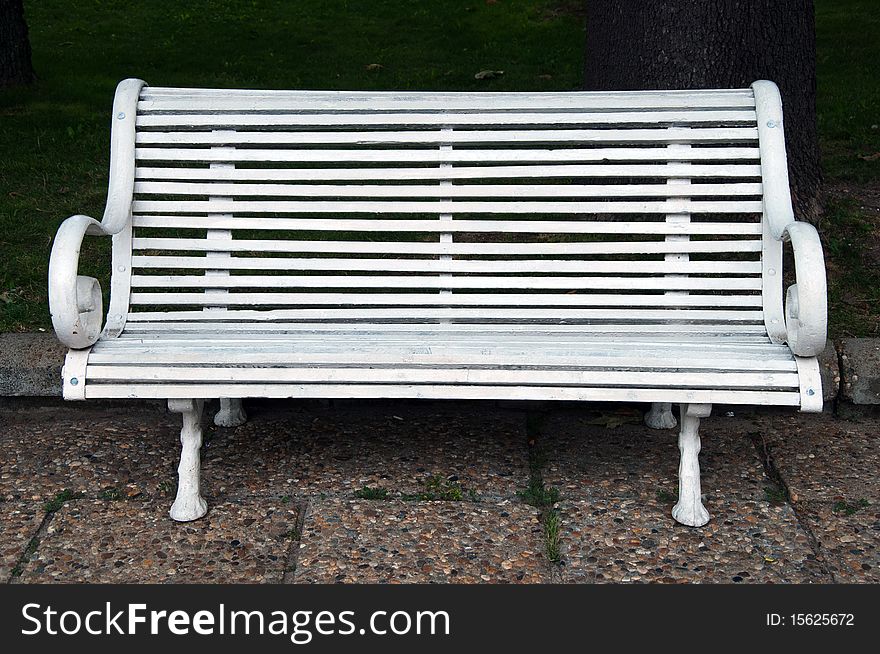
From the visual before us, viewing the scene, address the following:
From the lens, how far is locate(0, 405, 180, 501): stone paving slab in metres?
3.37

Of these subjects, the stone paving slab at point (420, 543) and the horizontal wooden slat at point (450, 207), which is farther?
the horizontal wooden slat at point (450, 207)

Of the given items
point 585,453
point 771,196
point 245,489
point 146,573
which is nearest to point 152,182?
point 245,489

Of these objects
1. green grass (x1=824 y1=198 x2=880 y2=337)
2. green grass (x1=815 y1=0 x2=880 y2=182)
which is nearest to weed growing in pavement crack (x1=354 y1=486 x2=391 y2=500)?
green grass (x1=824 y1=198 x2=880 y2=337)

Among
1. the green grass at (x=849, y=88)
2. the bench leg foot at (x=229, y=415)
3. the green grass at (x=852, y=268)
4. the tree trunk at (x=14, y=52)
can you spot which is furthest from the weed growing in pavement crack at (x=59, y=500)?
the tree trunk at (x=14, y=52)

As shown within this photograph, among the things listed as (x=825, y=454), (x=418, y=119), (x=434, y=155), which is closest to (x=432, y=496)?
(x=434, y=155)

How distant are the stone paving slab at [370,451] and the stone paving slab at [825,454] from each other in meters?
0.83

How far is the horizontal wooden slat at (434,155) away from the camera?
338cm

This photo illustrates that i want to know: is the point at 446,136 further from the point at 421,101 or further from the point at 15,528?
the point at 15,528

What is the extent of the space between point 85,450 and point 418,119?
1516mm

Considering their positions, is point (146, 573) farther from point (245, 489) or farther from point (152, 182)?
point (152, 182)

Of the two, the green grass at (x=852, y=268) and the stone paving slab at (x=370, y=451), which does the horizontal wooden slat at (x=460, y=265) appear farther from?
the green grass at (x=852, y=268)

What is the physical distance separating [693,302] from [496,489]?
83 centimetres

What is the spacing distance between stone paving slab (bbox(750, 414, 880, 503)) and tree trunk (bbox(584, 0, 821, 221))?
1183mm

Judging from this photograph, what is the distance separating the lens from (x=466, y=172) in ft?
11.2
